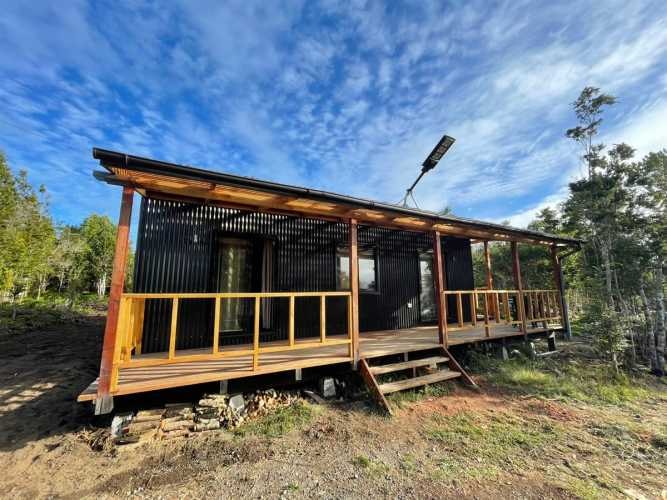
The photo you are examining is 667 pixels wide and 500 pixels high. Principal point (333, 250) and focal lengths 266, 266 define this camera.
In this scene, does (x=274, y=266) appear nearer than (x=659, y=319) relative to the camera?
Yes

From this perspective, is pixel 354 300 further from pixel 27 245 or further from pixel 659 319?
pixel 27 245

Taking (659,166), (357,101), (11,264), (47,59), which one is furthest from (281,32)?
(11,264)

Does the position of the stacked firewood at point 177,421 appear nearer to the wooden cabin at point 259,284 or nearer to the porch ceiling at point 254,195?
the wooden cabin at point 259,284

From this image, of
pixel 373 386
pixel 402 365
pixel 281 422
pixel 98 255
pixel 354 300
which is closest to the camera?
pixel 281 422

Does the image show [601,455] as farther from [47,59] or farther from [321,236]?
[47,59]

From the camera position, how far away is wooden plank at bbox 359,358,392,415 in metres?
4.00

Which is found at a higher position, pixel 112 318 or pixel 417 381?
pixel 112 318

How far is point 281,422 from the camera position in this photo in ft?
12.0

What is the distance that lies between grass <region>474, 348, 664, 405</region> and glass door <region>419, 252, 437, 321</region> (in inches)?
95.1

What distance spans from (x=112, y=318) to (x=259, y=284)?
2947mm

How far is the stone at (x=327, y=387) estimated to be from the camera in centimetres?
445

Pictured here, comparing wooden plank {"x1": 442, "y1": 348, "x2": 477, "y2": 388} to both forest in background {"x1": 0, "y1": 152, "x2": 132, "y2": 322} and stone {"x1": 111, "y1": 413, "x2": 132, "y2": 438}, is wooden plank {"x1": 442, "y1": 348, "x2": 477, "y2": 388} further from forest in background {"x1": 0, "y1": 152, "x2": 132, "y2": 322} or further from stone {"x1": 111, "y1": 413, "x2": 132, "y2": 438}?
forest in background {"x1": 0, "y1": 152, "x2": 132, "y2": 322}

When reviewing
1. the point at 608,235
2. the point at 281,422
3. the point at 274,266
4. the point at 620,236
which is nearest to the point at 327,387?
the point at 281,422

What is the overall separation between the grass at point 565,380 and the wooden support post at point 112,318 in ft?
20.5
